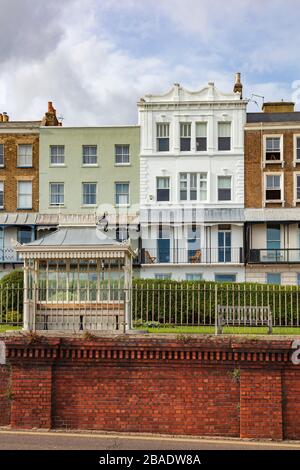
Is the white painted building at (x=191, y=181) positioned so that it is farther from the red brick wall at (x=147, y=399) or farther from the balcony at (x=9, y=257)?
the red brick wall at (x=147, y=399)

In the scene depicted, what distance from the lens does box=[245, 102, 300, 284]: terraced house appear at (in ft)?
166

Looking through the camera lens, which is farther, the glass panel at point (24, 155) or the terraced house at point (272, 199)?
the glass panel at point (24, 155)

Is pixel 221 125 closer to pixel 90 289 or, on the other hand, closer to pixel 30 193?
pixel 30 193

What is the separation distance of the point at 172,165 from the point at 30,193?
926 cm

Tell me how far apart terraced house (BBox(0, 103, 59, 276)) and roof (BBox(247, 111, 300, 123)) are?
44.9 ft

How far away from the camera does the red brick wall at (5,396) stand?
17812 millimetres

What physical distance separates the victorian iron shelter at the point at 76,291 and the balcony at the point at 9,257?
97.1 ft

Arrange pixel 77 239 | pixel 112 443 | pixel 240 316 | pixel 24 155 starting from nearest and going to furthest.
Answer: pixel 112 443 < pixel 240 316 < pixel 77 239 < pixel 24 155

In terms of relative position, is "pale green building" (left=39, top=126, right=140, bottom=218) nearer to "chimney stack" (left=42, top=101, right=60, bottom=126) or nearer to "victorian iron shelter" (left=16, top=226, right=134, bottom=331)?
"chimney stack" (left=42, top=101, right=60, bottom=126)

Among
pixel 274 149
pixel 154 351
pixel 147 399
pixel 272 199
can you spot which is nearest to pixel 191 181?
pixel 272 199

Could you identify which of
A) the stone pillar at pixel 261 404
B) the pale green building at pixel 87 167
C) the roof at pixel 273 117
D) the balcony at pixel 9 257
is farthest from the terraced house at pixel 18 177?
the stone pillar at pixel 261 404

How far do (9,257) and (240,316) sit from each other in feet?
107

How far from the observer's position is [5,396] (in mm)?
17891

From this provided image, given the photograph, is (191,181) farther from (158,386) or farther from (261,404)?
(261,404)
